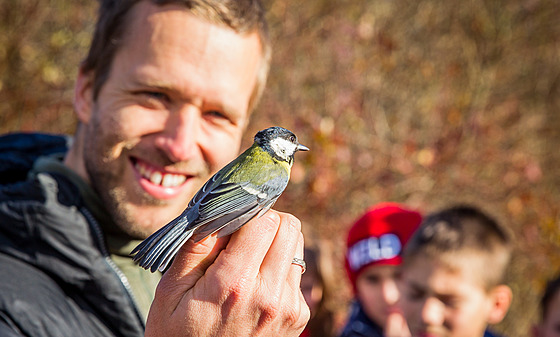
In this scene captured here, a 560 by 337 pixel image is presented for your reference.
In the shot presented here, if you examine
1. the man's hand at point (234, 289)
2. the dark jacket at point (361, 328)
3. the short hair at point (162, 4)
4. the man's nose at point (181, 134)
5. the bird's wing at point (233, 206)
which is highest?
the short hair at point (162, 4)

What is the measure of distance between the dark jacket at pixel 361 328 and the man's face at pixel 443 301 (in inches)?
20.5

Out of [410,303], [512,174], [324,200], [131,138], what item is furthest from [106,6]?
[512,174]

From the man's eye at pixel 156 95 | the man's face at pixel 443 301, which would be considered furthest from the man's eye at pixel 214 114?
the man's face at pixel 443 301

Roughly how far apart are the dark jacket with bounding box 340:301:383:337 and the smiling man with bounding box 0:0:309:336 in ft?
7.15

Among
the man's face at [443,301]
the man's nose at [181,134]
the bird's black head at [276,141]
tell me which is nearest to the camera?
the bird's black head at [276,141]

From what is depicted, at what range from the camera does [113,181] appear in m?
2.09

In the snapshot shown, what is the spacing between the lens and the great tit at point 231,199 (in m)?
1.47

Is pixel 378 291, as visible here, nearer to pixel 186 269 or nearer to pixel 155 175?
pixel 155 175

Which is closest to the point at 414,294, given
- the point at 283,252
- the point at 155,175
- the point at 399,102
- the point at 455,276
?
the point at 455,276

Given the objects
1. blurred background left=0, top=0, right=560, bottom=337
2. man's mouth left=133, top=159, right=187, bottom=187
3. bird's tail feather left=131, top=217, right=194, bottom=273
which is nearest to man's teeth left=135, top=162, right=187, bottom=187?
man's mouth left=133, top=159, right=187, bottom=187

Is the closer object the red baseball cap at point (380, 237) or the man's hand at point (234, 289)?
the man's hand at point (234, 289)

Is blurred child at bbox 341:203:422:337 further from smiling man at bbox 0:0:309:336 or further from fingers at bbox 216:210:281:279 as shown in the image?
fingers at bbox 216:210:281:279

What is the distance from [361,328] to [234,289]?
2.83m

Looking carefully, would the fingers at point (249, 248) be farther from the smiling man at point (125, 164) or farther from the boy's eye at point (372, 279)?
the boy's eye at point (372, 279)
